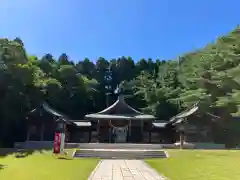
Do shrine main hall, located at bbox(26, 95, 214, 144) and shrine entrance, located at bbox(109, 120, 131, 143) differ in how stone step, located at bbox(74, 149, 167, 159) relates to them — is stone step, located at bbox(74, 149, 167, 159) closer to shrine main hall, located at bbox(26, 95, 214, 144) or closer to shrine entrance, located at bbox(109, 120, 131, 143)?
shrine main hall, located at bbox(26, 95, 214, 144)

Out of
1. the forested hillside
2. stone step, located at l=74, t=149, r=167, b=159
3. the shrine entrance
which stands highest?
the forested hillside

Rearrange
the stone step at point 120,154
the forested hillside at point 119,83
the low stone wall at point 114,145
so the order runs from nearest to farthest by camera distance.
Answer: the stone step at point 120,154 → the low stone wall at point 114,145 → the forested hillside at point 119,83

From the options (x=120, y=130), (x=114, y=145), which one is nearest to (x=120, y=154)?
(x=114, y=145)

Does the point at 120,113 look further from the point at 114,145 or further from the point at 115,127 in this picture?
the point at 114,145

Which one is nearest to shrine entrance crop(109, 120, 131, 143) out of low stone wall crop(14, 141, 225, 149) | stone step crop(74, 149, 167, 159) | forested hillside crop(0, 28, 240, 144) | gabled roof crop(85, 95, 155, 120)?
gabled roof crop(85, 95, 155, 120)

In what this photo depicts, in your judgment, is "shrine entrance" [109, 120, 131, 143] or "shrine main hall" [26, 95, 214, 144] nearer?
"shrine main hall" [26, 95, 214, 144]

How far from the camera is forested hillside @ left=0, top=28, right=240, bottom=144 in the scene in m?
27.9

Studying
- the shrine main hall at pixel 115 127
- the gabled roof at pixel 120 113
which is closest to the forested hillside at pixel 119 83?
the shrine main hall at pixel 115 127

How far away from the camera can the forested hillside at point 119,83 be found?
2791 cm

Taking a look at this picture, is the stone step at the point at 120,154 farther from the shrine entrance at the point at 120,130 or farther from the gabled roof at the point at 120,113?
the shrine entrance at the point at 120,130

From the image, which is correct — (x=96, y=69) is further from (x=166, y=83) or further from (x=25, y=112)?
(x=25, y=112)

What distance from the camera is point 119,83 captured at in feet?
182

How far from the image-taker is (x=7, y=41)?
29031mm

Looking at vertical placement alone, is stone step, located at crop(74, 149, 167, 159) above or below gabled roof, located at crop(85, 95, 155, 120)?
below
